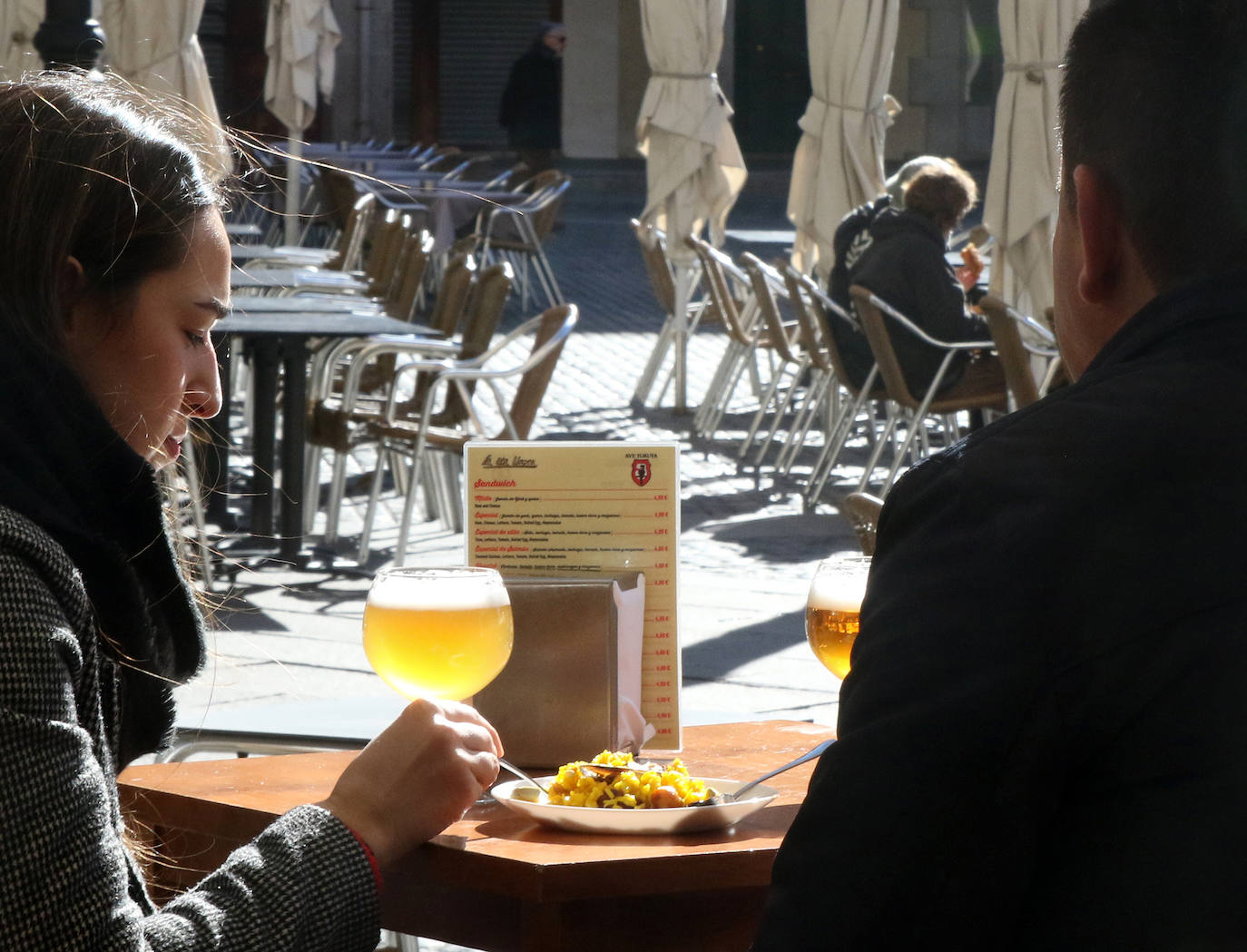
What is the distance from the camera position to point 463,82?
25.8 meters

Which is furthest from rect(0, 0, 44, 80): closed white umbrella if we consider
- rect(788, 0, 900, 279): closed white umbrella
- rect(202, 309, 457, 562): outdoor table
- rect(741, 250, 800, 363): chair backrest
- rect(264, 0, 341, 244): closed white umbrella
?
rect(788, 0, 900, 279): closed white umbrella

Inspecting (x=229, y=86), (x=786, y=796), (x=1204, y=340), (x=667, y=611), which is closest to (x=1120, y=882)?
(x=1204, y=340)

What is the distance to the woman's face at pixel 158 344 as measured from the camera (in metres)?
1.47

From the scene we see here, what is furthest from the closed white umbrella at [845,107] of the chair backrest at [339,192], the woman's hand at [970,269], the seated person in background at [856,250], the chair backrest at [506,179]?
the chair backrest at [506,179]

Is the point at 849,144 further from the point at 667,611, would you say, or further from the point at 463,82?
the point at 463,82

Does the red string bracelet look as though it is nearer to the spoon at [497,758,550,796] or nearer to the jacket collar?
the spoon at [497,758,550,796]

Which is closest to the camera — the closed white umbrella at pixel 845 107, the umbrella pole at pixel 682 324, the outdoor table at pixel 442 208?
the closed white umbrella at pixel 845 107

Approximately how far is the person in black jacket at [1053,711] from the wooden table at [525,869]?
45 centimetres

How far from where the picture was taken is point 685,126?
9734 millimetres

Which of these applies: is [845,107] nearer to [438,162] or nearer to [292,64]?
[292,64]

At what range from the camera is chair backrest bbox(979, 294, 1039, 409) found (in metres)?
6.07

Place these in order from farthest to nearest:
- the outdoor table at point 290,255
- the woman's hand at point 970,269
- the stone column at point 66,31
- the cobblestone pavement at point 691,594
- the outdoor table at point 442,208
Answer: the outdoor table at point 442,208, the outdoor table at point 290,255, the woman's hand at point 970,269, the stone column at point 66,31, the cobblestone pavement at point 691,594

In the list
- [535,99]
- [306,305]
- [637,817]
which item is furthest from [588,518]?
[535,99]

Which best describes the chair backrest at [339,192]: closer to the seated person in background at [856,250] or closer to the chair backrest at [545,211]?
the chair backrest at [545,211]
